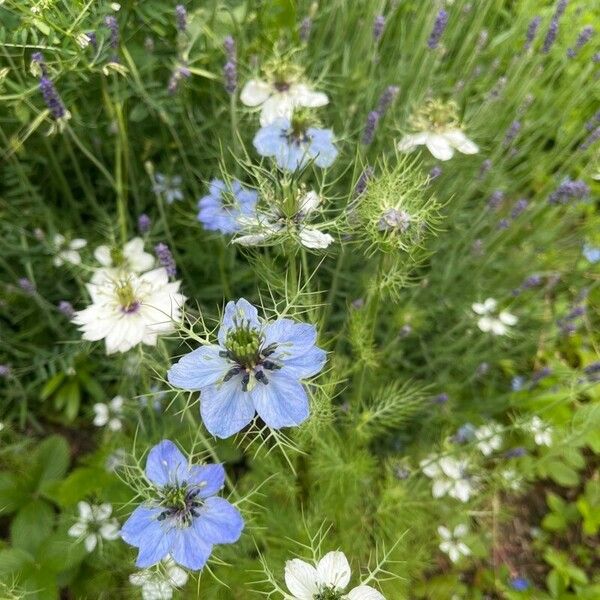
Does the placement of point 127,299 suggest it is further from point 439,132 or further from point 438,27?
point 438,27

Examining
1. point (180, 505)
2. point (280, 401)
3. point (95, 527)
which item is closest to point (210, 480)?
point (180, 505)

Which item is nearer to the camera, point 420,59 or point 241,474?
point 241,474

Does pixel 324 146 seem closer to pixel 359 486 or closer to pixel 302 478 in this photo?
pixel 302 478

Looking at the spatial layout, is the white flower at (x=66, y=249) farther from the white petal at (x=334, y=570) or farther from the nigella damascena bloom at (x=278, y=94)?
the white petal at (x=334, y=570)

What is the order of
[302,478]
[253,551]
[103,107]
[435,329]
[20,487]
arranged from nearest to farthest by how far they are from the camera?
[302,478]
[253,551]
[20,487]
[103,107]
[435,329]

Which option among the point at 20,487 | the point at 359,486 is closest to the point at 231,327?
the point at 359,486

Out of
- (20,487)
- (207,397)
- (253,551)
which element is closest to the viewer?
(207,397)

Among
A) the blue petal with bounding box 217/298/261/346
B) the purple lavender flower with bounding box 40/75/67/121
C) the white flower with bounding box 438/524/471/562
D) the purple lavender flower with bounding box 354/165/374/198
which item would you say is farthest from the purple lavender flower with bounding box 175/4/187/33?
the white flower with bounding box 438/524/471/562
